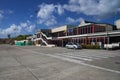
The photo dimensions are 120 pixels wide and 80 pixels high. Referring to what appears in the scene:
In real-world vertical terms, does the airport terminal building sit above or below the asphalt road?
above

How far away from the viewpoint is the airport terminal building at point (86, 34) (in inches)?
1377

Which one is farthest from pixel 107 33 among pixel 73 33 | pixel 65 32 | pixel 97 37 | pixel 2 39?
pixel 2 39

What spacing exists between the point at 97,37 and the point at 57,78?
101 feet

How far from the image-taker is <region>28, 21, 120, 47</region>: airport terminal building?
3498 cm

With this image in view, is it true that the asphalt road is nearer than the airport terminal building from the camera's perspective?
Yes

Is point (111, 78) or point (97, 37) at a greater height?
point (97, 37)

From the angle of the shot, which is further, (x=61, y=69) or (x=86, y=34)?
(x=86, y=34)

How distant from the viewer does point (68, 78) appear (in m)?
7.93

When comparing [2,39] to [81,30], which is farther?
[2,39]

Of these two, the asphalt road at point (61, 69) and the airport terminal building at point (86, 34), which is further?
the airport terminal building at point (86, 34)

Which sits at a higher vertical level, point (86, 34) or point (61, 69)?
A: point (86, 34)

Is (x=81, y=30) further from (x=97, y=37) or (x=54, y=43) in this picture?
(x=54, y=43)

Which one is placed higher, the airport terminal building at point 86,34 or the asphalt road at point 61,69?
the airport terminal building at point 86,34

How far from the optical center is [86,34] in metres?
40.5
